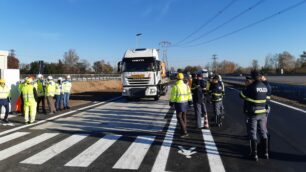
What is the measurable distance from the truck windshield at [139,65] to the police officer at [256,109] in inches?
545

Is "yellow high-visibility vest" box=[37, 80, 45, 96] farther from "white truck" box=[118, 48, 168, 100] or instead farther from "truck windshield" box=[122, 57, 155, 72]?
"truck windshield" box=[122, 57, 155, 72]

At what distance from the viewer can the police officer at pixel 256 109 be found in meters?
7.20

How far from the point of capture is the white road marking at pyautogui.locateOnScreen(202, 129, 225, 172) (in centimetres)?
659

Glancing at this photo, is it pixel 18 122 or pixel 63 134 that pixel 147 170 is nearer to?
pixel 63 134

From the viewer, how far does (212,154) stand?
300 inches

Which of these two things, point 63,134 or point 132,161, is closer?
point 132,161

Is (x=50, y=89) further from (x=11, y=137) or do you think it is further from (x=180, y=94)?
(x=180, y=94)

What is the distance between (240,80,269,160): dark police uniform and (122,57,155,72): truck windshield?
1387cm

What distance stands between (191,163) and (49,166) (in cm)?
295

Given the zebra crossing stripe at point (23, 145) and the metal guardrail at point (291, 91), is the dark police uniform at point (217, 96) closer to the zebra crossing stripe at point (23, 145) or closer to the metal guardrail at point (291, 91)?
the zebra crossing stripe at point (23, 145)

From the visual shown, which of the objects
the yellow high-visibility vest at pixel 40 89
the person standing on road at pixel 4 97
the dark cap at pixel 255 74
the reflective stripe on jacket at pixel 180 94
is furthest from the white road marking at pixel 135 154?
the yellow high-visibility vest at pixel 40 89

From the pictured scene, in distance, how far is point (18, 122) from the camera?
12656 millimetres

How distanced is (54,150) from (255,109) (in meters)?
4.91

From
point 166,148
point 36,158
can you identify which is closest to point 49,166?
point 36,158
